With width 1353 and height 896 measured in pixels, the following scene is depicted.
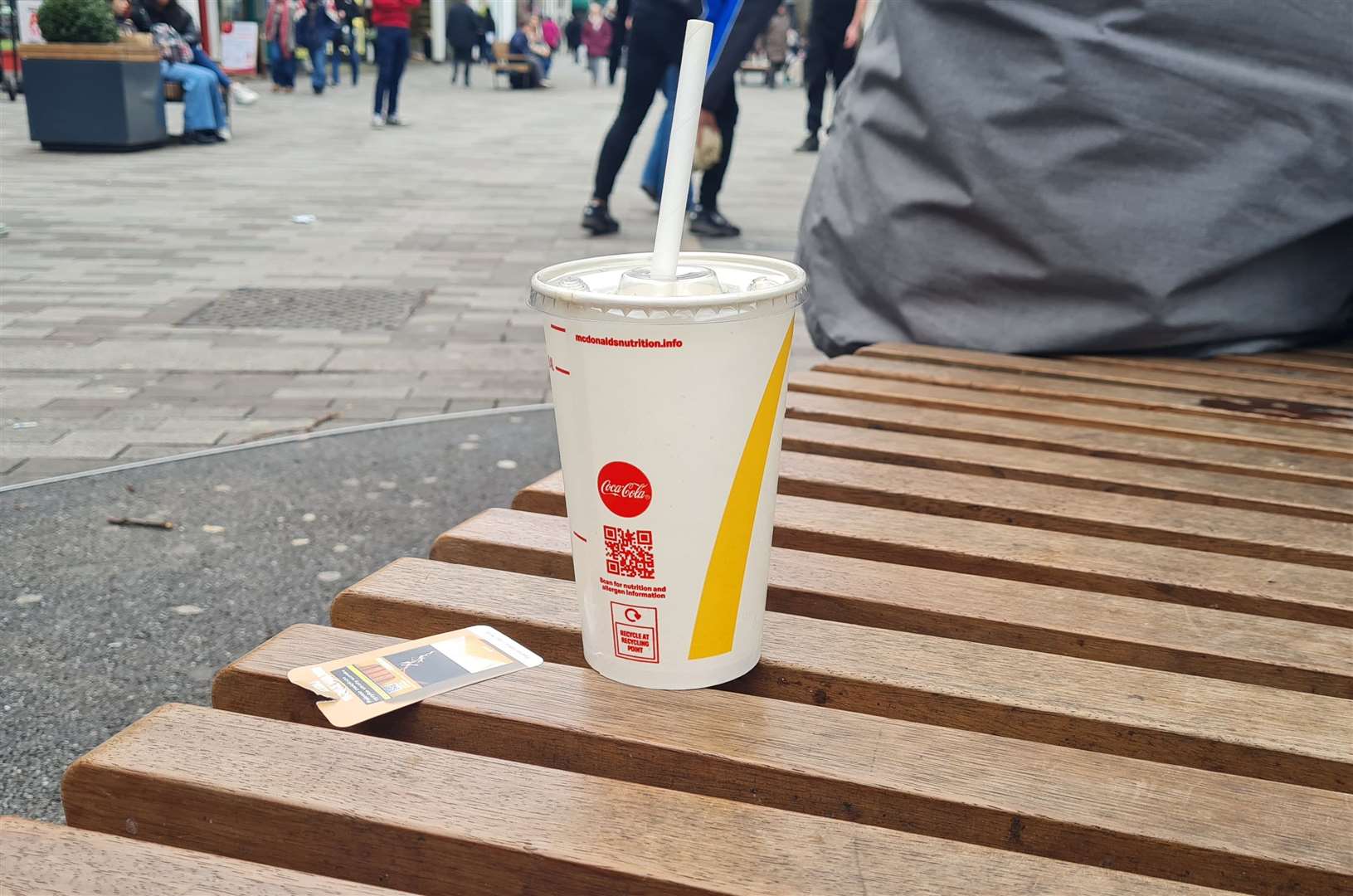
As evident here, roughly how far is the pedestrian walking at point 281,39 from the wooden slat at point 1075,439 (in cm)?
1929

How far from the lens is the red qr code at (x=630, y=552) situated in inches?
46.8

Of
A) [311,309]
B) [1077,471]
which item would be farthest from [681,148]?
[311,309]

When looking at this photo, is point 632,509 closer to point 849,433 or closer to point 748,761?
point 748,761

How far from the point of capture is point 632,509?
1.18 meters

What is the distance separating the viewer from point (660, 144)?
7.23 meters

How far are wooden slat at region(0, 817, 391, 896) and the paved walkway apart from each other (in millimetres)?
2604

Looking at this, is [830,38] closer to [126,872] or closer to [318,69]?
[126,872]

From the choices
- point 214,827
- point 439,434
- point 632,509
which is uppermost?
point 632,509

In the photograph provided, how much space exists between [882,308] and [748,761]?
2013 millimetres

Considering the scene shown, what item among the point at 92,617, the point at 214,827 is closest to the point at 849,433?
the point at 214,827

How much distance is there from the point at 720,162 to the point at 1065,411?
5.15 meters

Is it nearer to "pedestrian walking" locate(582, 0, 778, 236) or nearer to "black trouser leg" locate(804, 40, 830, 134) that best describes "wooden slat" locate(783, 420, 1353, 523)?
"pedestrian walking" locate(582, 0, 778, 236)

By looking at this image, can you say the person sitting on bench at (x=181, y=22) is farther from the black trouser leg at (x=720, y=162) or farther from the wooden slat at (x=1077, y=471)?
the wooden slat at (x=1077, y=471)

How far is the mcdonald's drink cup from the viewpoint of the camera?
1.12m
